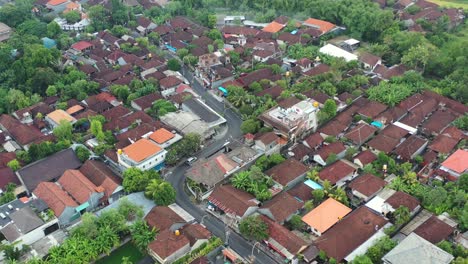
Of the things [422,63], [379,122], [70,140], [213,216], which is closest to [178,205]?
[213,216]

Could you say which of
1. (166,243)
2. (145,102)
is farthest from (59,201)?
(145,102)

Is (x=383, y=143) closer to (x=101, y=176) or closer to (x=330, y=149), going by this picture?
(x=330, y=149)

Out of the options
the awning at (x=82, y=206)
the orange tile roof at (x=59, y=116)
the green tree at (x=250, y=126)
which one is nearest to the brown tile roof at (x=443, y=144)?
the green tree at (x=250, y=126)

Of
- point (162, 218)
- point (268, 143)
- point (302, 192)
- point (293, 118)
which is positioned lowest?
point (302, 192)

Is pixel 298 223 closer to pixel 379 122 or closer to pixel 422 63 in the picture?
pixel 379 122

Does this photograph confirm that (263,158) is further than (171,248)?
Yes

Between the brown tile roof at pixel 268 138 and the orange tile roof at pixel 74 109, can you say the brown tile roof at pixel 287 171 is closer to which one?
the brown tile roof at pixel 268 138

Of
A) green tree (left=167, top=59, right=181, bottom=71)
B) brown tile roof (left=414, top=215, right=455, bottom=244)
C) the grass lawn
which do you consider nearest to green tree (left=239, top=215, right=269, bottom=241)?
the grass lawn
